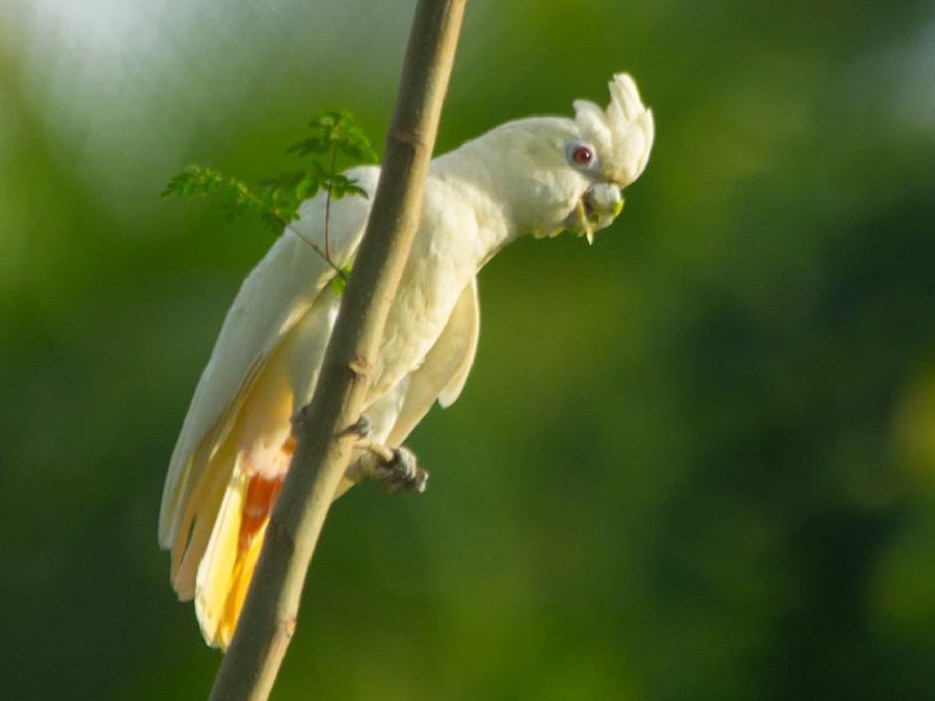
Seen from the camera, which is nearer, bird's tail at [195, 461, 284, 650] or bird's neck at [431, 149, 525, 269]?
bird's tail at [195, 461, 284, 650]

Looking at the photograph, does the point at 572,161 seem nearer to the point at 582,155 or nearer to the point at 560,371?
the point at 582,155

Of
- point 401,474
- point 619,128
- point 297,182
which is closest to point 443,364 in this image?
point 401,474

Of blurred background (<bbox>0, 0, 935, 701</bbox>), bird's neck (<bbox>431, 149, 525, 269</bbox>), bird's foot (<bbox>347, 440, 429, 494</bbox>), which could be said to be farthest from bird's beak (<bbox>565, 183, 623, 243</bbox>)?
blurred background (<bbox>0, 0, 935, 701</bbox>)

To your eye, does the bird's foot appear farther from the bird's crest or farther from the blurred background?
the blurred background

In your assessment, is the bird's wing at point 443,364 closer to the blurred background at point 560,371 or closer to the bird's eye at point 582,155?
the bird's eye at point 582,155

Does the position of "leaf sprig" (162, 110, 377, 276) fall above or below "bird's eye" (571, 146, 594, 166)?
below

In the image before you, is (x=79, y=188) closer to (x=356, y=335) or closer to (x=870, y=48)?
(x=356, y=335)

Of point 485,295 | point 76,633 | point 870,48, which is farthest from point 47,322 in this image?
point 870,48
